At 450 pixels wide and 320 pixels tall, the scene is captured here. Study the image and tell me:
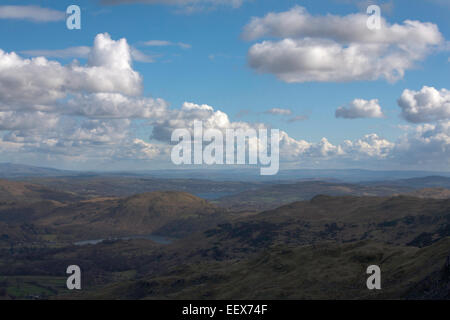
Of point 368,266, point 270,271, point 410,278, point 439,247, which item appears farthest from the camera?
point 270,271
